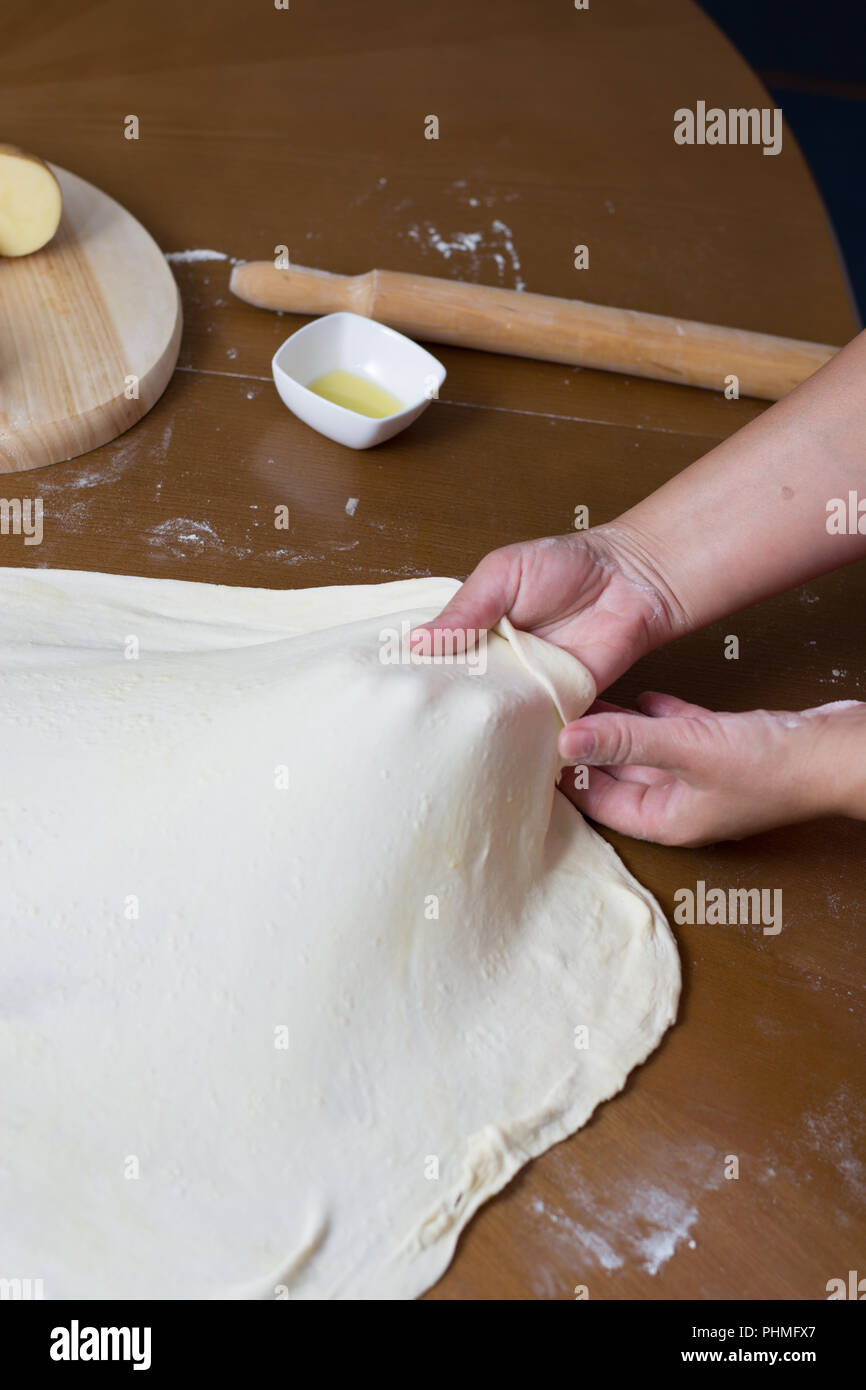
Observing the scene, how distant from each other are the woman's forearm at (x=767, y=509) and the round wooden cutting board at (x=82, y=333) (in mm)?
661

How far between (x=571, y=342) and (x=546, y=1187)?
45.2 inches

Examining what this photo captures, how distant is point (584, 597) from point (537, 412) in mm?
472

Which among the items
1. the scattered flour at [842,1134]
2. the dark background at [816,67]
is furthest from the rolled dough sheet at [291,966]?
the dark background at [816,67]

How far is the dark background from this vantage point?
3.39m

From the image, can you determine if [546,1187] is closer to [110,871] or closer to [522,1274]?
[522,1274]

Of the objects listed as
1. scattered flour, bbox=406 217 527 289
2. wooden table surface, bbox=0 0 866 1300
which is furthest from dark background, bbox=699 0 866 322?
scattered flour, bbox=406 217 527 289

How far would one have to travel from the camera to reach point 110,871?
0.99 meters

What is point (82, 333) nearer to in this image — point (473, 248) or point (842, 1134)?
point (473, 248)

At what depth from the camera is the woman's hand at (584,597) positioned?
117cm

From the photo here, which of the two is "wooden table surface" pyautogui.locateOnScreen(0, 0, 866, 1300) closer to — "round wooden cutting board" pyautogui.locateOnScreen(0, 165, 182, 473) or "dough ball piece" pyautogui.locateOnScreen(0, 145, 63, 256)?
"round wooden cutting board" pyautogui.locateOnScreen(0, 165, 182, 473)

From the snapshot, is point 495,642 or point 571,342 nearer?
point 495,642

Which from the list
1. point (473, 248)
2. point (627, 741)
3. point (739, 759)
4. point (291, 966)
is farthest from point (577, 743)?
point (473, 248)

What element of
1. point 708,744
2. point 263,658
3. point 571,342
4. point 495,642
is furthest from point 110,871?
point 571,342

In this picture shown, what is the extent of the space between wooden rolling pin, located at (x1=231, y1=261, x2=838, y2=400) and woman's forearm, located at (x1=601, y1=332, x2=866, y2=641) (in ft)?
1.22
